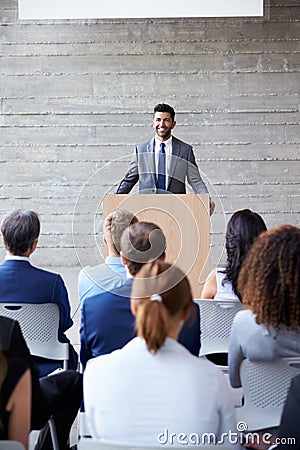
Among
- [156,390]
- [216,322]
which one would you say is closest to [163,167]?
[216,322]

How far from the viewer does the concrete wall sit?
8047mm

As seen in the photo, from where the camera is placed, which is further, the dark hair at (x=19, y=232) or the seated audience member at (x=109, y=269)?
the dark hair at (x=19, y=232)

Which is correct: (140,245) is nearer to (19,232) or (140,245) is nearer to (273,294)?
(273,294)

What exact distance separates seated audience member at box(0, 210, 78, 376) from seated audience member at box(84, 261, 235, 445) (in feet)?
4.13

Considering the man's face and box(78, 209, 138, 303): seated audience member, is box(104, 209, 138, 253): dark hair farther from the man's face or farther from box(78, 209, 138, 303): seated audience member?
the man's face

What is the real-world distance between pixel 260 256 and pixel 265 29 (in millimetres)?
6242

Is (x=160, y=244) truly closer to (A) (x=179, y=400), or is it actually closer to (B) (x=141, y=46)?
(A) (x=179, y=400)

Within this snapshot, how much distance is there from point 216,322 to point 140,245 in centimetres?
74

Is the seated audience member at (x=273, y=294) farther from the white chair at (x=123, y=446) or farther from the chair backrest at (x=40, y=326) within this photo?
the chair backrest at (x=40, y=326)

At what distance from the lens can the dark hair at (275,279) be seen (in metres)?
2.22

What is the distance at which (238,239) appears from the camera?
329cm

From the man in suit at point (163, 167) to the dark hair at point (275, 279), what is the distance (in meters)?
1.96

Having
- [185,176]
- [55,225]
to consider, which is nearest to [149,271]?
[185,176]

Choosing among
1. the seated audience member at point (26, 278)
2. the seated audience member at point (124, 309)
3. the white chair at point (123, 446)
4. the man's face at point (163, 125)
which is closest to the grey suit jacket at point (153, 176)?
the man's face at point (163, 125)
